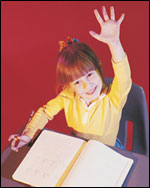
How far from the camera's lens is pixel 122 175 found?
647mm

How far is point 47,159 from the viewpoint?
712 millimetres

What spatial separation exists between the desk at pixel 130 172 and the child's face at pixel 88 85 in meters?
0.25

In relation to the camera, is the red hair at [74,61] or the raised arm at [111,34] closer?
the raised arm at [111,34]

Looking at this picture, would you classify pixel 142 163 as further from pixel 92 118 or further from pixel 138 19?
pixel 138 19

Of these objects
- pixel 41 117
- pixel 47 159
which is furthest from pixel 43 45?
pixel 47 159

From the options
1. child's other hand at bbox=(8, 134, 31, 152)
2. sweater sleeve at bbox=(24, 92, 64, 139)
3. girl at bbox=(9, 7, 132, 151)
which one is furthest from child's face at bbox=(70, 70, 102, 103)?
child's other hand at bbox=(8, 134, 31, 152)

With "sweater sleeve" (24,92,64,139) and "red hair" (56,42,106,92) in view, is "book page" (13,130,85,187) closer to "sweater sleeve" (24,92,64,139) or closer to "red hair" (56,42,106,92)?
"sweater sleeve" (24,92,64,139)

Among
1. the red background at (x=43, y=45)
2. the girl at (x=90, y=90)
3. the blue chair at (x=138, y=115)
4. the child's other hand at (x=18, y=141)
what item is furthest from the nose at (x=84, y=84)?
the red background at (x=43, y=45)

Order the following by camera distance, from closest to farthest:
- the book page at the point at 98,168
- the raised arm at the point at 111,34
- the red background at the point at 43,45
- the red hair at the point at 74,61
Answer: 1. the book page at the point at 98,168
2. the raised arm at the point at 111,34
3. the red hair at the point at 74,61
4. the red background at the point at 43,45

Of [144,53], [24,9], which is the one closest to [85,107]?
[144,53]

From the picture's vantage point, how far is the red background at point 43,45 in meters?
1.59

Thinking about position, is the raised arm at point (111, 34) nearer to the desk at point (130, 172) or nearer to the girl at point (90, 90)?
the girl at point (90, 90)

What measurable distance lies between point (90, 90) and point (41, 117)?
7.9 inches

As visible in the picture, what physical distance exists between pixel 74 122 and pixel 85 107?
0.26ft
